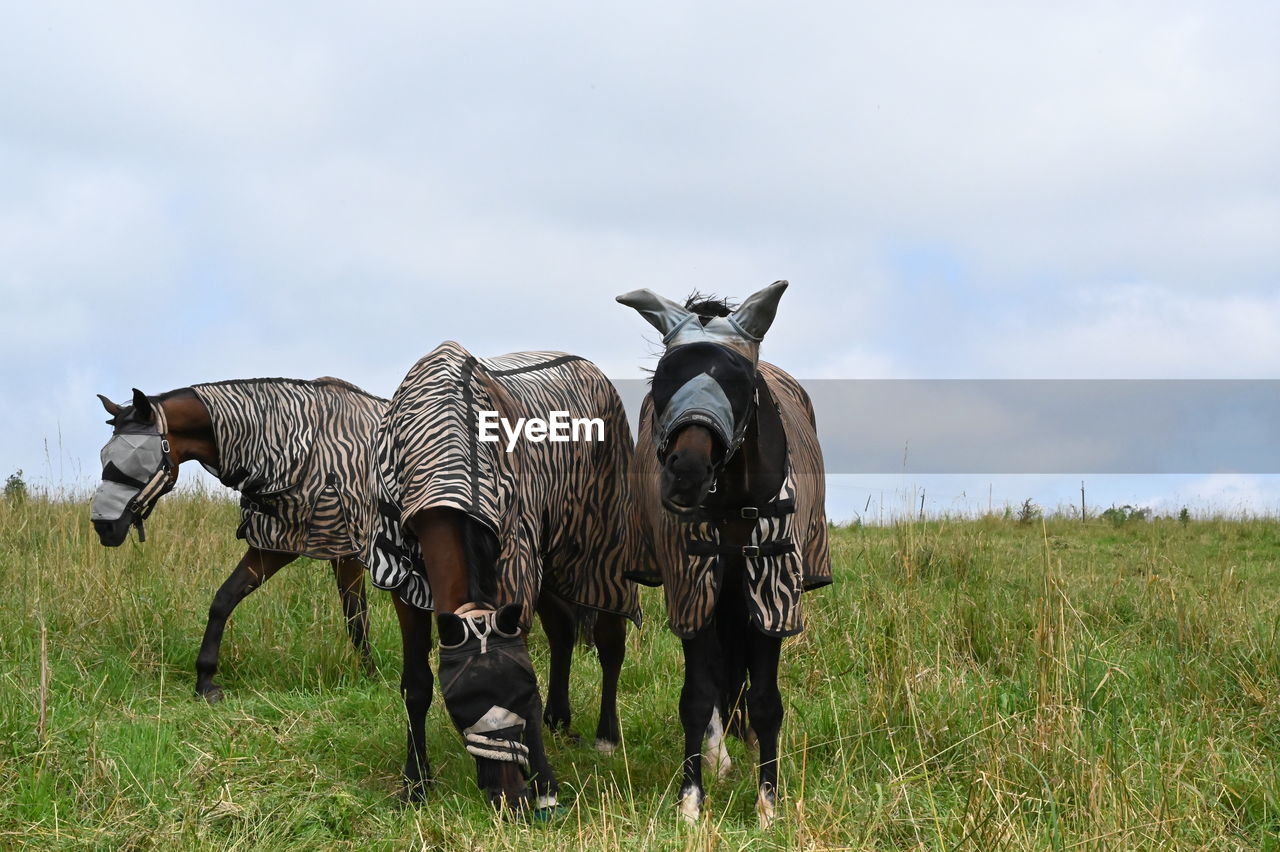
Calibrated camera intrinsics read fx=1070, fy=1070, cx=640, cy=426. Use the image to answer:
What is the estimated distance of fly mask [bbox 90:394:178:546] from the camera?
23.5ft

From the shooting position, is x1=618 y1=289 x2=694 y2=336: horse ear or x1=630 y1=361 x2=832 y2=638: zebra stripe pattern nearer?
x1=618 y1=289 x2=694 y2=336: horse ear

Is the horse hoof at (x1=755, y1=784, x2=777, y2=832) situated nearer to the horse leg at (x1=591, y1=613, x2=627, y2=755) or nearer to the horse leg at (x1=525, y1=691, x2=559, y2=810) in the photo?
the horse leg at (x1=525, y1=691, x2=559, y2=810)

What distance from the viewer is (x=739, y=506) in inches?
161

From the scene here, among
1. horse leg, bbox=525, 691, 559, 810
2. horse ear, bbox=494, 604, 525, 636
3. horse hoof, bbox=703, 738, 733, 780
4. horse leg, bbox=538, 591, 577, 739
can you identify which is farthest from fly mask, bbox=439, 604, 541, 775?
horse leg, bbox=538, 591, 577, 739

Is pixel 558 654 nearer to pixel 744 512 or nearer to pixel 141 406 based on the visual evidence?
pixel 744 512

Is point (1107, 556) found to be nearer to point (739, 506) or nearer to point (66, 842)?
point (739, 506)

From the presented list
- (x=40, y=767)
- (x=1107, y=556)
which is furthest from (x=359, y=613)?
(x=1107, y=556)

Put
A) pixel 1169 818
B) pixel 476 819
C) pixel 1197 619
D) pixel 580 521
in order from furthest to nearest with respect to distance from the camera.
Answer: pixel 1197 619 → pixel 580 521 → pixel 476 819 → pixel 1169 818

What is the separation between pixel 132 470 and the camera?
23.5ft

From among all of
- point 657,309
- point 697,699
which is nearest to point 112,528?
point 697,699

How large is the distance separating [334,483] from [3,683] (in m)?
2.33

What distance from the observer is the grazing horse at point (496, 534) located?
3.68 metres

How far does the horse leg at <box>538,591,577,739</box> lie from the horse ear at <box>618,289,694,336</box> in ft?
7.20

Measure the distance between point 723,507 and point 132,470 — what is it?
4.84 meters
